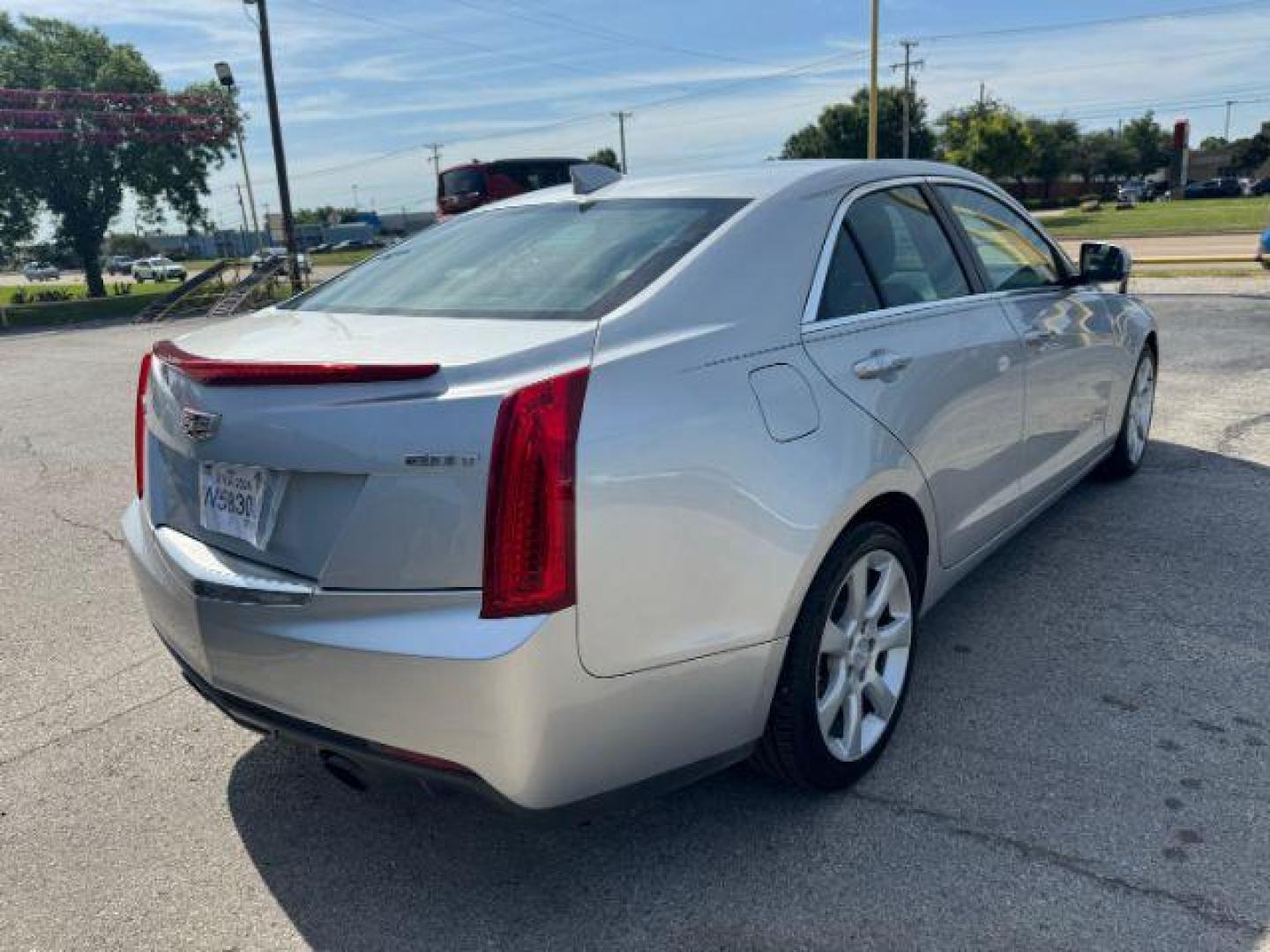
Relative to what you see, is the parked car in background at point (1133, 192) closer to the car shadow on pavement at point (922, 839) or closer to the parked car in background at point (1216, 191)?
the parked car in background at point (1216, 191)

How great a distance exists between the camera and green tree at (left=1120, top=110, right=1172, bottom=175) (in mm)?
100500

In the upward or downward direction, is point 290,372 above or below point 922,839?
above

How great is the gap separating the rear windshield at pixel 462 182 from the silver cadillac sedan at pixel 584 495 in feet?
57.6

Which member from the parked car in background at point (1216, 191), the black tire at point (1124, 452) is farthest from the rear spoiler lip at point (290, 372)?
the parked car in background at point (1216, 191)

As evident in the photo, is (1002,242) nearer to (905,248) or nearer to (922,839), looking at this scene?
(905,248)

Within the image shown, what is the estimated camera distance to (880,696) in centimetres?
290

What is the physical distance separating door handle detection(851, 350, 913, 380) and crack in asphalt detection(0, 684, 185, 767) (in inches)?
103

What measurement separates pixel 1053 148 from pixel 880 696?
Answer: 91071 mm

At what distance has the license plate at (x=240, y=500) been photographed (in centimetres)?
223

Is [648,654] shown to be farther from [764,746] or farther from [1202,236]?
[1202,236]

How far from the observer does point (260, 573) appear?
2.27 metres

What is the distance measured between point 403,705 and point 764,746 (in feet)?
3.27

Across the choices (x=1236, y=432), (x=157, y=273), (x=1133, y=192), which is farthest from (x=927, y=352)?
(x=1133, y=192)

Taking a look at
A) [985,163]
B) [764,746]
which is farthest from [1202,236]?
[764,746]
